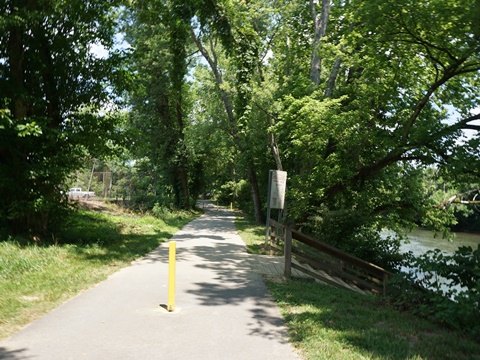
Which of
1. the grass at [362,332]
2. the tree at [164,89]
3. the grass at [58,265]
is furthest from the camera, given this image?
the tree at [164,89]

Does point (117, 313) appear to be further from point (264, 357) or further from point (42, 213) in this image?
point (42, 213)

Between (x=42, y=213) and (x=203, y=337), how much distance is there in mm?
8525

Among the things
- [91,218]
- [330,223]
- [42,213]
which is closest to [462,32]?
[330,223]

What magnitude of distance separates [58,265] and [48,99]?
17.8 feet

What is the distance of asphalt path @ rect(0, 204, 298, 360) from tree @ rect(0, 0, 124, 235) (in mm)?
4082

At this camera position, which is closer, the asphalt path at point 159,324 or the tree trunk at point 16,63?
the asphalt path at point 159,324

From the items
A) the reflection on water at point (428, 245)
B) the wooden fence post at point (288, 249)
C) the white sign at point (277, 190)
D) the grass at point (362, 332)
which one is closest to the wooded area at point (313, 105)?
the white sign at point (277, 190)

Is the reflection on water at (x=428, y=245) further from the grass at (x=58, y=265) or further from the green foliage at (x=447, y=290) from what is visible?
the grass at (x=58, y=265)

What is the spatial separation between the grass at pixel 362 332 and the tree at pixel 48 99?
741 cm

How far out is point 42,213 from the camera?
Answer: 11.5 metres

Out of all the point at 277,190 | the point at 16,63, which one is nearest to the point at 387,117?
the point at 277,190

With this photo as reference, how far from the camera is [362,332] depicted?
16.5 feet

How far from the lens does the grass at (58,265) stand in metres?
5.95

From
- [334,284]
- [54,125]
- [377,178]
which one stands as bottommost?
[334,284]
